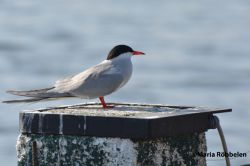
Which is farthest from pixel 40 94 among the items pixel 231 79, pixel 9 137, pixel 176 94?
pixel 231 79

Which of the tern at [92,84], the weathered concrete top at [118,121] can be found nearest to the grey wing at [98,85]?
the tern at [92,84]

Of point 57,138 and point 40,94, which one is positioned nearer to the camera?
point 57,138

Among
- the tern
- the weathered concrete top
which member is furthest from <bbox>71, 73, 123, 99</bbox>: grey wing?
the weathered concrete top

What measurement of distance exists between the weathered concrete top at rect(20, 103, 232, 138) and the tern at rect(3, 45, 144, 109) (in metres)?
0.50

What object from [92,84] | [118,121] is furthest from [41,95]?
[118,121]

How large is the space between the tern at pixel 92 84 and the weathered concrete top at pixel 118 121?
500mm

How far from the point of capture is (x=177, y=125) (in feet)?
17.1

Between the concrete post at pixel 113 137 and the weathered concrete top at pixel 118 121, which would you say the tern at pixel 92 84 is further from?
the concrete post at pixel 113 137

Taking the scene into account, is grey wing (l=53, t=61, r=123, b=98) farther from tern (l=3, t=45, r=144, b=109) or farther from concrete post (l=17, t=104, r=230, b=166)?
concrete post (l=17, t=104, r=230, b=166)

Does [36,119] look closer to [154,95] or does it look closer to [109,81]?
[109,81]

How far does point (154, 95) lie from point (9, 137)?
296cm

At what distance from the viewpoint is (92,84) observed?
615 centimetres

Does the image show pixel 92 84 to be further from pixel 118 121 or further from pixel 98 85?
pixel 118 121

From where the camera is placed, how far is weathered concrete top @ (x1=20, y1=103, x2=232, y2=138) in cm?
500
